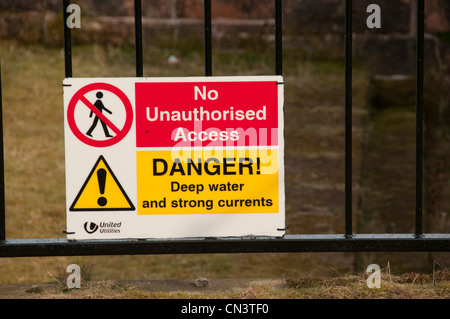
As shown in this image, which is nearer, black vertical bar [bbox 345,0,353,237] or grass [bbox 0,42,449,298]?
black vertical bar [bbox 345,0,353,237]

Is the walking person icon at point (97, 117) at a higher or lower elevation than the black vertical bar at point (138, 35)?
lower

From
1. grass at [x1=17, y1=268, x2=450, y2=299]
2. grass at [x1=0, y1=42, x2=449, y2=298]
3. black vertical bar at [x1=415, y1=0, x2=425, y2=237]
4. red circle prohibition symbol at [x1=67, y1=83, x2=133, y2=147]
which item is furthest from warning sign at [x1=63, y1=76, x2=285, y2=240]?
grass at [x1=0, y1=42, x2=449, y2=298]

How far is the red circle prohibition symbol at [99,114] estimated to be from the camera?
2.63 metres

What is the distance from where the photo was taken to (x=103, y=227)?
8.79ft

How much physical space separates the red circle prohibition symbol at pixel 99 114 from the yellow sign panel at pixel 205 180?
11 cm

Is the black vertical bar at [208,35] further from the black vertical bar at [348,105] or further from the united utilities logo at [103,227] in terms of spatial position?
the united utilities logo at [103,227]

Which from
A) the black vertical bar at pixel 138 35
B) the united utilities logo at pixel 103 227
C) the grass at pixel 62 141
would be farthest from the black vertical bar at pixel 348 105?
the grass at pixel 62 141

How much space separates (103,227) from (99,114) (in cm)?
45

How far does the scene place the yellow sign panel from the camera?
104 inches

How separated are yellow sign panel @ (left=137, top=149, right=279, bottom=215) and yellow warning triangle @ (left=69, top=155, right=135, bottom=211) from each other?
0.08m

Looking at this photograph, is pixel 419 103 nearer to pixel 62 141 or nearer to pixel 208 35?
pixel 208 35

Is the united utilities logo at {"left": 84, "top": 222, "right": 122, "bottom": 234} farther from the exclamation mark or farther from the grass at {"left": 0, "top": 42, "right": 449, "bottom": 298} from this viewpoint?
the grass at {"left": 0, "top": 42, "right": 449, "bottom": 298}

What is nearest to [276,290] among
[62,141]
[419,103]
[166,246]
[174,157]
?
[166,246]

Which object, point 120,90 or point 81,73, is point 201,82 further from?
point 81,73
